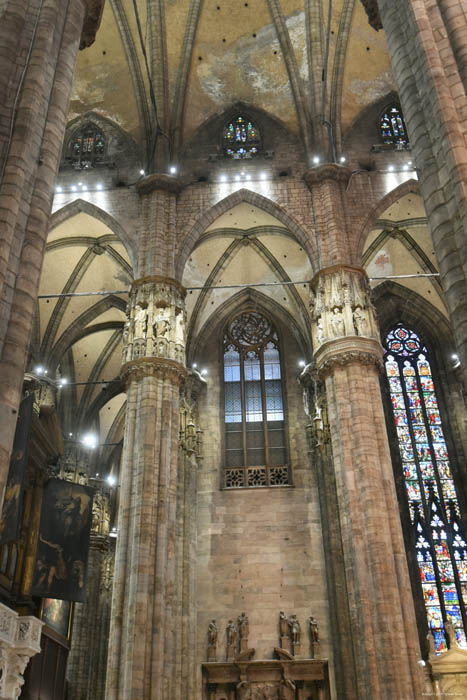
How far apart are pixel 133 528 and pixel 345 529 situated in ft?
14.8

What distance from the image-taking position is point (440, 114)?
855 cm

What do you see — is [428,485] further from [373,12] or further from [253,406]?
[373,12]

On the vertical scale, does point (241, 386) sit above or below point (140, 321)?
above

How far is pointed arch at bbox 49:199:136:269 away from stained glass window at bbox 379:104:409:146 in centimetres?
834

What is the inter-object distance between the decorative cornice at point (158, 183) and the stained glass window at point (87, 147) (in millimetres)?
2382

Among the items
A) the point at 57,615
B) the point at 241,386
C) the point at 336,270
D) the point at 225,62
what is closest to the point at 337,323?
the point at 336,270

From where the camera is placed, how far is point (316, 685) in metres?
19.0

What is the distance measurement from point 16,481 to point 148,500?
520cm

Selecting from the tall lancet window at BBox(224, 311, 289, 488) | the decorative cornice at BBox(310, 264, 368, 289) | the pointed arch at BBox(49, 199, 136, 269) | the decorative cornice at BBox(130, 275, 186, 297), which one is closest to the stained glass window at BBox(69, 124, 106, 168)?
the pointed arch at BBox(49, 199, 136, 269)

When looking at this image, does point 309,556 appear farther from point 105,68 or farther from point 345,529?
point 105,68

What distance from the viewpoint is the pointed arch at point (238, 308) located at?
24.0 m

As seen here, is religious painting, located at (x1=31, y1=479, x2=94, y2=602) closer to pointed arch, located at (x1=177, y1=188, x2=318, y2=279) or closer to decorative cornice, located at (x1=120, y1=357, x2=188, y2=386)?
decorative cornice, located at (x1=120, y1=357, x2=188, y2=386)

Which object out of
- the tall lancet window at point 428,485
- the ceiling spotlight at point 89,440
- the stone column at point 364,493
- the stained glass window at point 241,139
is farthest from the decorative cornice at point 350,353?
the ceiling spotlight at point 89,440

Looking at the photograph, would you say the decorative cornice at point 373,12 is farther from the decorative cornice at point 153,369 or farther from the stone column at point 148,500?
the decorative cornice at point 153,369
